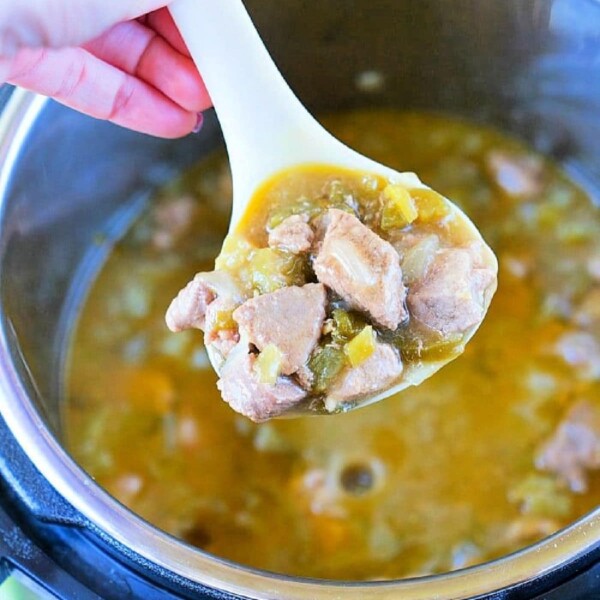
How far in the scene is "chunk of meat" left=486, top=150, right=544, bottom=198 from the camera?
165 cm

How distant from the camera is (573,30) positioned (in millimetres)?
1427

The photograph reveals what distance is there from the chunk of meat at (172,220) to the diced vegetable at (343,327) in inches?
26.8

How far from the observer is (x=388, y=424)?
1471 millimetres

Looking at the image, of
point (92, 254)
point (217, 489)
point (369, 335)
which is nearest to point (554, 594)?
point (369, 335)

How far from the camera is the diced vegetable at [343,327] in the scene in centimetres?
105

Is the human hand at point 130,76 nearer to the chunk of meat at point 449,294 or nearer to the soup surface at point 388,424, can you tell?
the soup surface at point 388,424

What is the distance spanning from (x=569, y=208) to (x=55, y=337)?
3.33 ft

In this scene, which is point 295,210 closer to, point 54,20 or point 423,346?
point 423,346

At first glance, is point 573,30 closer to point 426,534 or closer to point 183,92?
point 183,92

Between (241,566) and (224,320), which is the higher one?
(224,320)

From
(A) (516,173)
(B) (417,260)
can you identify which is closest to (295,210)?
(B) (417,260)

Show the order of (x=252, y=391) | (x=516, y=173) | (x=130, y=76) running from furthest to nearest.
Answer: (x=516, y=173) → (x=130, y=76) → (x=252, y=391)

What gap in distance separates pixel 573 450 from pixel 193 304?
0.73 meters

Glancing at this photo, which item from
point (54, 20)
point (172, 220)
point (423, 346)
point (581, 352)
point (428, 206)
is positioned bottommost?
point (581, 352)
